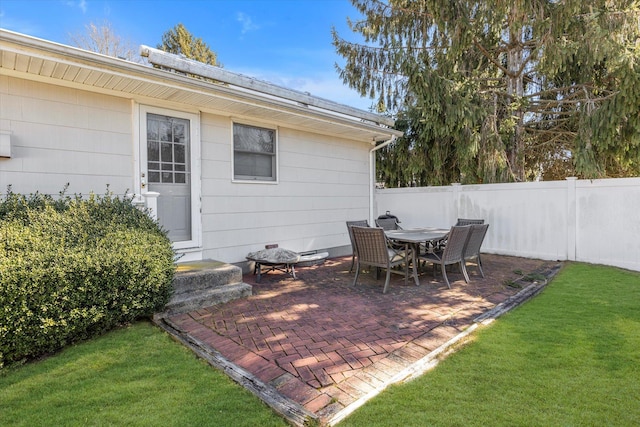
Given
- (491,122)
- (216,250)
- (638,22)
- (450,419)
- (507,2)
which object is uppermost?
(507,2)

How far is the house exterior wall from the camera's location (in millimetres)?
4133

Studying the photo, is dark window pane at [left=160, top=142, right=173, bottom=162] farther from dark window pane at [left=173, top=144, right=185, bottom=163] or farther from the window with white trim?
the window with white trim

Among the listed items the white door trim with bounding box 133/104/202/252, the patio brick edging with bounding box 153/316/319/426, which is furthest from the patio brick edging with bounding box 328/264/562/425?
the white door trim with bounding box 133/104/202/252

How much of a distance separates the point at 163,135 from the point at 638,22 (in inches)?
369

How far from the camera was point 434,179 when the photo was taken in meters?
9.93

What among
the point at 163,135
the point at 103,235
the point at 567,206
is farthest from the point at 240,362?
the point at 567,206

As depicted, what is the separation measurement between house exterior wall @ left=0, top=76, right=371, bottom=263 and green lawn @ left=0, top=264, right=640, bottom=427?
235 cm

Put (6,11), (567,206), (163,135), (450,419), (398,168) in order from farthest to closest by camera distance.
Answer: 1. (398,168)
2. (6,11)
3. (567,206)
4. (163,135)
5. (450,419)

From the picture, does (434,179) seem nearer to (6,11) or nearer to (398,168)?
Answer: (398,168)

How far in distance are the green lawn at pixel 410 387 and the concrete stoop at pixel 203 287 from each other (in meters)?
0.59

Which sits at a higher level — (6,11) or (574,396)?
(6,11)

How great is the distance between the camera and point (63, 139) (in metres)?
4.35

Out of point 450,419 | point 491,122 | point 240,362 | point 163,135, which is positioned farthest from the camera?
point 491,122

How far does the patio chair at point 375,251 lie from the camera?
4.84 metres
